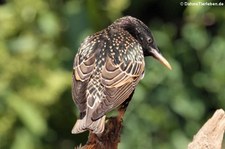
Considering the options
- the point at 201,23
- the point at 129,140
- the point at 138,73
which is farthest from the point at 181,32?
the point at 138,73

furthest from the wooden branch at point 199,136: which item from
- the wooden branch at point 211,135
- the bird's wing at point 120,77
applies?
the bird's wing at point 120,77

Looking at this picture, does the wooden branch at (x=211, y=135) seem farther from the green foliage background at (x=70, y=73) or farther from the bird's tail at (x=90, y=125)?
the green foliage background at (x=70, y=73)

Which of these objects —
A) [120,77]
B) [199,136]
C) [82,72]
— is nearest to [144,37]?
[120,77]

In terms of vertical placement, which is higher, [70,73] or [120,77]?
[120,77]

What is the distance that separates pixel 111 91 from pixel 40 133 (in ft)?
6.38

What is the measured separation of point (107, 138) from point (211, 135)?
51 cm

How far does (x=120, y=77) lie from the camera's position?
5.48 metres

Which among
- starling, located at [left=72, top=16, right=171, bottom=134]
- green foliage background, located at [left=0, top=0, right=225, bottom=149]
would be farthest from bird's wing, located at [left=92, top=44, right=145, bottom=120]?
green foliage background, located at [left=0, top=0, right=225, bottom=149]

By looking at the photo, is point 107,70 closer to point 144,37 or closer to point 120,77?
point 120,77

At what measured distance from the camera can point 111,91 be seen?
538 cm

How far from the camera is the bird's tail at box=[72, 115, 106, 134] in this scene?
16.6 feet

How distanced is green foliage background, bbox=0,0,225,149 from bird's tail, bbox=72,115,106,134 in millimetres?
1905

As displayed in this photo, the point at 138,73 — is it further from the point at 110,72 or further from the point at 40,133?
the point at 40,133

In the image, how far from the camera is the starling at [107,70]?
17.2ft
